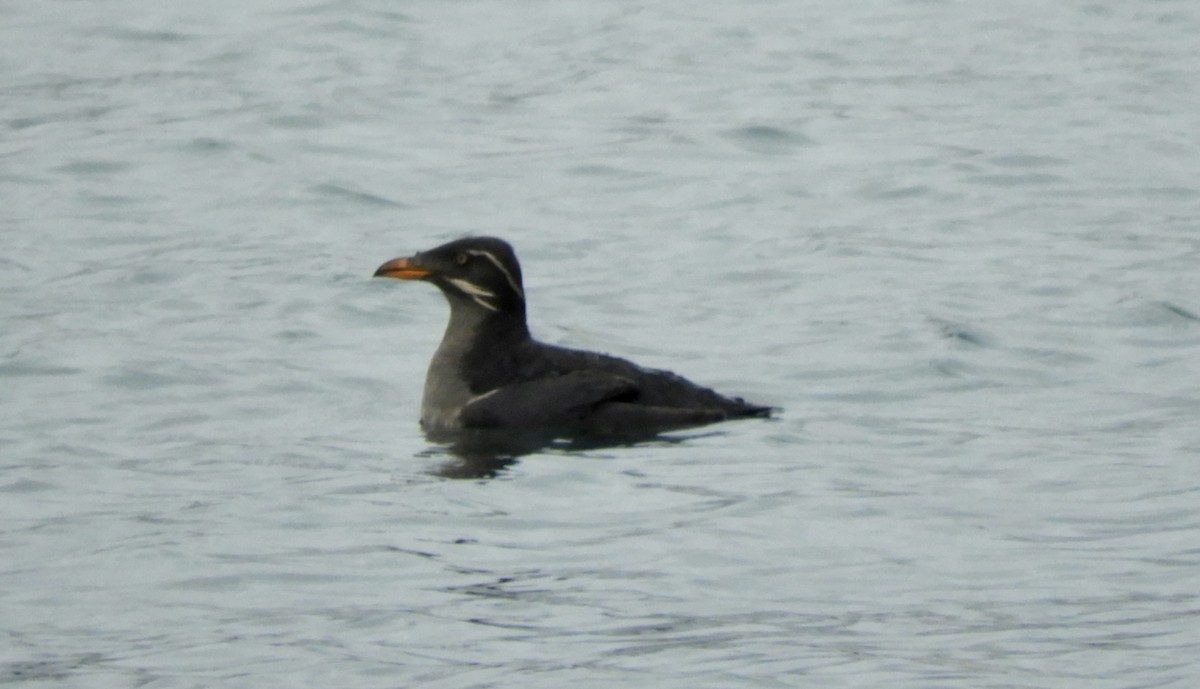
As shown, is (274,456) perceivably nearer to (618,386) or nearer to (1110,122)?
(618,386)

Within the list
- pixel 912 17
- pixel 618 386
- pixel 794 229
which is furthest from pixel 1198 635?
pixel 912 17

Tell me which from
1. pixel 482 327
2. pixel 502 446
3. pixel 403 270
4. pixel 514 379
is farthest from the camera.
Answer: pixel 482 327

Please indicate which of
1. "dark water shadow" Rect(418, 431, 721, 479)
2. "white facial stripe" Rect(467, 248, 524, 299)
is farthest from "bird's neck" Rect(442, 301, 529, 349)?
"dark water shadow" Rect(418, 431, 721, 479)

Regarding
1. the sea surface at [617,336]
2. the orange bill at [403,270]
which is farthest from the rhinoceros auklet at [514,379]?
the sea surface at [617,336]

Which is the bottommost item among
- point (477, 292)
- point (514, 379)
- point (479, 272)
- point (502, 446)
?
point (502, 446)

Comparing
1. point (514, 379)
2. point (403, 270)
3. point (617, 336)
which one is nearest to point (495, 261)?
point (403, 270)

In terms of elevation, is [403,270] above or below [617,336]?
above

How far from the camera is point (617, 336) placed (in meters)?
15.0

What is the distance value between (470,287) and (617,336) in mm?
2220

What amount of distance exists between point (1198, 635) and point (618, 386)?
13.8 feet

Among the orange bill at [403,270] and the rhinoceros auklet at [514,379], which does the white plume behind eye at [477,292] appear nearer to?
the rhinoceros auklet at [514,379]

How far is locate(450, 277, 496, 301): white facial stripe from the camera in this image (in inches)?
512

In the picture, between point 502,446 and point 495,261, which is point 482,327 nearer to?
point 495,261

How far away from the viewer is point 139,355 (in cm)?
1412
